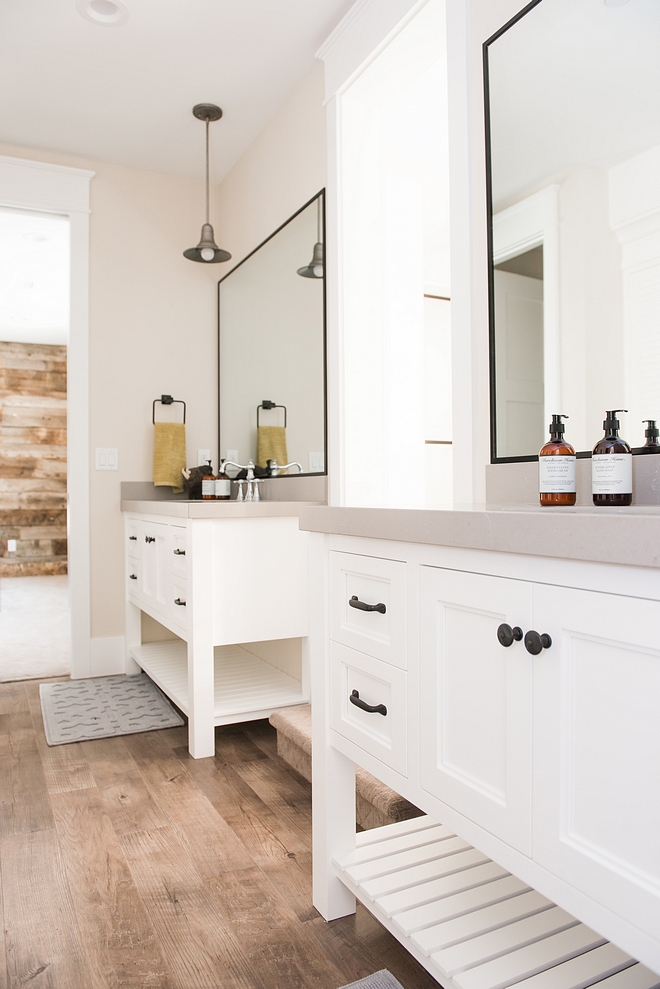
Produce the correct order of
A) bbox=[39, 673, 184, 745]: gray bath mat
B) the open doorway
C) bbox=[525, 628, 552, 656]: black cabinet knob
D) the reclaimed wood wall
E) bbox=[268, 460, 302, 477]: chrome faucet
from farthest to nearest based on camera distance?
the reclaimed wood wall
the open doorway
bbox=[268, 460, 302, 477]: chrome faucet
bbox=[39, 673, 184, 745]: gray bath mat
bbox=[525, 628, 552, 656]: black cabinet knob

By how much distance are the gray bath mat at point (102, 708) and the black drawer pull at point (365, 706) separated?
5.08 feet

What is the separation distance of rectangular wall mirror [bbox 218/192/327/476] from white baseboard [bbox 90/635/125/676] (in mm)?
1066

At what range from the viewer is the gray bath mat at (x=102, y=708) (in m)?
2.52

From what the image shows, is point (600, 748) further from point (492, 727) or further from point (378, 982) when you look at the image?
point (378, 982)

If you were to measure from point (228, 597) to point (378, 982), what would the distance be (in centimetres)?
130

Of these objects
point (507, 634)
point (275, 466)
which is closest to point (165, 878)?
point (507, 634)

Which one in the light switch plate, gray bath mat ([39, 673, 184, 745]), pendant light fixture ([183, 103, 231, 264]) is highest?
pendant light fixture ([183, 103, 231, 264])

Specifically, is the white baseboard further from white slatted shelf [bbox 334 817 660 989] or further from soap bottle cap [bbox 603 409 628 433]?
soap bottle cap [bbox 603 409 628 433]

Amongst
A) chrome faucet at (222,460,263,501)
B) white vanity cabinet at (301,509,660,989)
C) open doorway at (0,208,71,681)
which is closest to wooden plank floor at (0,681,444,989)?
white vanity cabinet at (301,509,660,989)

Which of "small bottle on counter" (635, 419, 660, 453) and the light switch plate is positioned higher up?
the light switch plate

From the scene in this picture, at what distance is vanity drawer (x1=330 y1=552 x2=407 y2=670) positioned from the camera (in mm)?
1110

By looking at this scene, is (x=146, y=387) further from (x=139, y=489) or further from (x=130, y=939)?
(x=130, y=939)

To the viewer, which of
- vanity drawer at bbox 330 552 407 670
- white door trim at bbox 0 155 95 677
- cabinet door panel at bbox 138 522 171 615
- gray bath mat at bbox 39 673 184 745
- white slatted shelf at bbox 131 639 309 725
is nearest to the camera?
vanity drawer at bbox 330 552 407 670

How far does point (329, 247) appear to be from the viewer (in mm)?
2436
